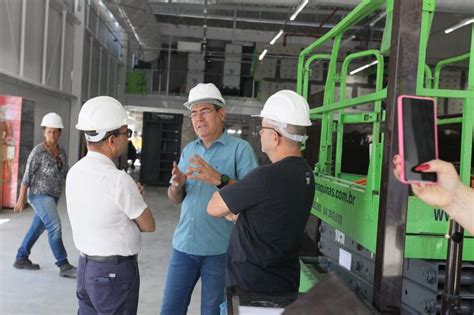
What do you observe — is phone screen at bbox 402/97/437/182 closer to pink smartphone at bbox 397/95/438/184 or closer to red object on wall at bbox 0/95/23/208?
pink smartphone at bbox 397/95/438/184

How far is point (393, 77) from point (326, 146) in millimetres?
1750

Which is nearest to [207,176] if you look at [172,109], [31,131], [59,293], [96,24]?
[59,293]

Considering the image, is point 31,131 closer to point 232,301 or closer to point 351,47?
point 232,301

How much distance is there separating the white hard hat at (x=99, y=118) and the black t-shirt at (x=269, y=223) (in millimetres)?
842

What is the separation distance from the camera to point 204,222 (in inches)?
123

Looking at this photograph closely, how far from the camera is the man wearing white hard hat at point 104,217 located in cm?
255

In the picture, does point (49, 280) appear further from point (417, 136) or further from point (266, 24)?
point (266, 24)

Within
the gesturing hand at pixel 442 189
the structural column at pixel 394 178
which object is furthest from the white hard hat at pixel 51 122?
the gesturing hand at pixel 442 189

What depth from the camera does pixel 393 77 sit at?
1783 millimetres

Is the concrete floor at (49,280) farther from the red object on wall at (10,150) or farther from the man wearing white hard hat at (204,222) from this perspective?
the man wearing white hard hat at (204,222)

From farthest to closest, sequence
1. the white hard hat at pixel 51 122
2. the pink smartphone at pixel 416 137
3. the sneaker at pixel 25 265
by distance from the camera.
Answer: the sneaker at pixel 25 265
the white hard hat at pixel 51 122
the pink smartphone at pixel 416 137

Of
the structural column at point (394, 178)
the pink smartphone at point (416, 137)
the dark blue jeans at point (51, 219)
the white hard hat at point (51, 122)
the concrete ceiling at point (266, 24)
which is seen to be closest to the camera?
the pink smartphone at point (416, 137)

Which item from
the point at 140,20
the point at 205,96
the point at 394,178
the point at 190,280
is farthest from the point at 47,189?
the point at 140,20

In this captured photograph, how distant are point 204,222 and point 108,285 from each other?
78 centimetres
